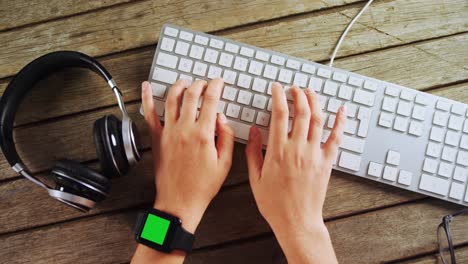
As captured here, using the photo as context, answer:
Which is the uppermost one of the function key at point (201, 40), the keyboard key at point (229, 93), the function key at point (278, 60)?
the function key at point (201, 40)

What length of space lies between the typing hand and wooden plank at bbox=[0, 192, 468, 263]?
0.23 ft

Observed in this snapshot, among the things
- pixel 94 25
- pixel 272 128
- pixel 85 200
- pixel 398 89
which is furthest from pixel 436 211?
pixel 94 25

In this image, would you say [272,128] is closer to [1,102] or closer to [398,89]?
[398,89]

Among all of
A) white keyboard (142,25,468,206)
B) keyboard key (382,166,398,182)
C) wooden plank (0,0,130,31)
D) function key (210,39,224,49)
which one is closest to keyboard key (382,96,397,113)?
white keyboard (142,25,468,206)

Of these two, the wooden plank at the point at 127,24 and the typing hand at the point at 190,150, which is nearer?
the typing hand at the point at 190,150

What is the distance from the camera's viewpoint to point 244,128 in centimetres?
66

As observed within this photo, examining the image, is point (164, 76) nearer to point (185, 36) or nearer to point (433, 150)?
point (185, 36)

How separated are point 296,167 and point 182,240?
231 millimetres

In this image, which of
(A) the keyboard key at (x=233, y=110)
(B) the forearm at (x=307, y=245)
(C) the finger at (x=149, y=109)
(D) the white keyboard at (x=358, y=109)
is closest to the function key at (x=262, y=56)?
(D) the white keyboard at (x=358, y=109)

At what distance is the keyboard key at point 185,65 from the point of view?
2.22 feet

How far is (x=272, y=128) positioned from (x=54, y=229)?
0.46 meters

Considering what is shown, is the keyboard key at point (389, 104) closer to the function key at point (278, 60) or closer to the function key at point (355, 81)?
the function key at point (355, 81)

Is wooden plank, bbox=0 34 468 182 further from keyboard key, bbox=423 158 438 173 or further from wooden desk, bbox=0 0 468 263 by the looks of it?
keyboard key, bbox=423 158 438 173

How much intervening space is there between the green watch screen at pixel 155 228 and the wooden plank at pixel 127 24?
0.36 meters
